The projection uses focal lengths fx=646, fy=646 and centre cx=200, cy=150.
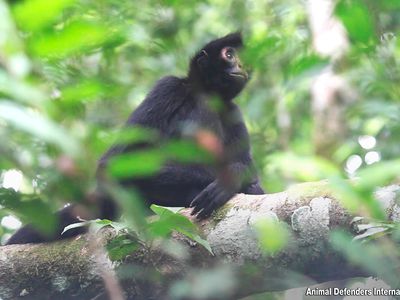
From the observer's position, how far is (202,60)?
18.4ft

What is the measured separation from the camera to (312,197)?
312 cm

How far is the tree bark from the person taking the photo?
2939mm

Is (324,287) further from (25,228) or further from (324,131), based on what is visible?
(324,131)

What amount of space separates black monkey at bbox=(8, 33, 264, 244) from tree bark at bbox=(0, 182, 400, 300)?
282 mm

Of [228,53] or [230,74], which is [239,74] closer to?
[230,74]

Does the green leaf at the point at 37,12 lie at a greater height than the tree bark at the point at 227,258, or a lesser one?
lesser

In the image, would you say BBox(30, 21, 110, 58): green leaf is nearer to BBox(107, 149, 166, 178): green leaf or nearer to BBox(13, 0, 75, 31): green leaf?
BBox(13, 0, 75, 31): green leaf

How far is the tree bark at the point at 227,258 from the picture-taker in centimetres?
294

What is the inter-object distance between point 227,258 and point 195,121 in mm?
1803

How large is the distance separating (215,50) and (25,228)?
2.35 m

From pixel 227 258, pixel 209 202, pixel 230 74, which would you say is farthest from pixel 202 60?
pixel 227 258

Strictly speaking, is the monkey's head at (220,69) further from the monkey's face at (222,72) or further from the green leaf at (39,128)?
the green leaf at (39,128)

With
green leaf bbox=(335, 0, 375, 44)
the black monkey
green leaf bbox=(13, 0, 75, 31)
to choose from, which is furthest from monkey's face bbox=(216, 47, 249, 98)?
green leaf bbox=(13, 0, 75, 31)

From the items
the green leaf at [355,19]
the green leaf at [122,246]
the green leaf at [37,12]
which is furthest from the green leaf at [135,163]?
the green leaf at [122,246]
